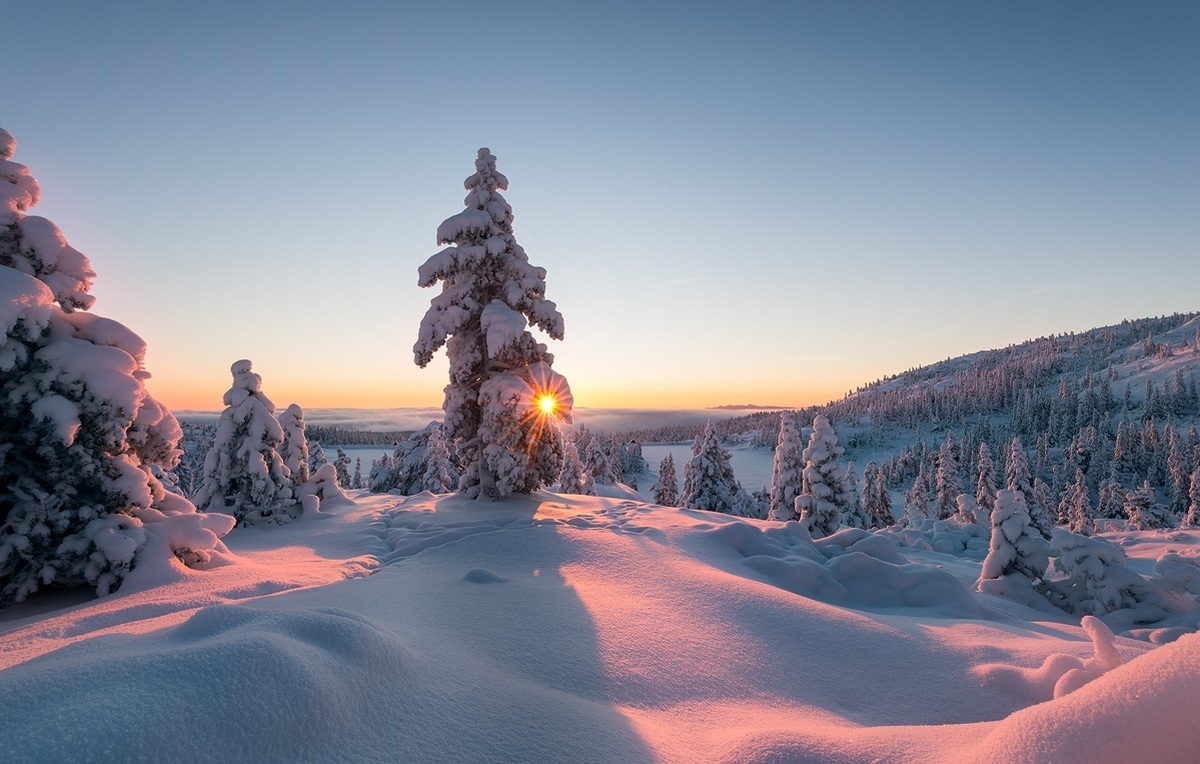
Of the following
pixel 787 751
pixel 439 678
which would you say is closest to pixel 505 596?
pixel 439 678

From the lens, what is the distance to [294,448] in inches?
604

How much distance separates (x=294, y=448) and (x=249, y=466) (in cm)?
296

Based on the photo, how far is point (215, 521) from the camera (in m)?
7.71

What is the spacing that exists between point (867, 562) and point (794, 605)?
112 inches

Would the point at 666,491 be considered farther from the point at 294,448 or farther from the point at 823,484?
the point at 294,448

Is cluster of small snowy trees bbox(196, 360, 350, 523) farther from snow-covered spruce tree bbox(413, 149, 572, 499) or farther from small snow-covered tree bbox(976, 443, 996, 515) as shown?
small snow-covered tree bbox(976, 443, 996, 515)

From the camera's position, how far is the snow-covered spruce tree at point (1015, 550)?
8.42 metres

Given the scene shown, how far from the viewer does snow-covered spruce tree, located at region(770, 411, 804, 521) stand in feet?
93.9

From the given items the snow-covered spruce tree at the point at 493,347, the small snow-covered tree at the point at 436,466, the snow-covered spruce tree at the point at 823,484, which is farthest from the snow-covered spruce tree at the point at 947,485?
the snow-covered spruce tree at the point at 493,347

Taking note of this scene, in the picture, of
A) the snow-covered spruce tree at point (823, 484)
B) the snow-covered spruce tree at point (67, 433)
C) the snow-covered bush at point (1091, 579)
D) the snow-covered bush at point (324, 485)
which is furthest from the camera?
the snow-covered spruce tree at point (823, 484)

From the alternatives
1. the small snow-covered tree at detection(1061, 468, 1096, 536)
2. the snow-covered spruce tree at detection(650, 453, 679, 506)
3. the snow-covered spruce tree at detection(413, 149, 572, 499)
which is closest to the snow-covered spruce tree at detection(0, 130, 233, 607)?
the snow-covered spruce tree at detection(413, 149, 572, 499)

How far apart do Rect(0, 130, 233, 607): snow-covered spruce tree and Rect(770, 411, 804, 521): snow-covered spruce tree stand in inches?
1054

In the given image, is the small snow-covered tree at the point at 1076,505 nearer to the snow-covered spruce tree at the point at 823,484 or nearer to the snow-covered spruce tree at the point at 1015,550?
the snow-covered spruce tree at the point at 823,484

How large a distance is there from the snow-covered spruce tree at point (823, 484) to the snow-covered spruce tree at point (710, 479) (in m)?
9.83
